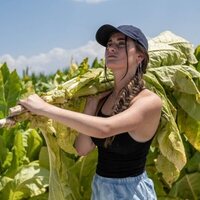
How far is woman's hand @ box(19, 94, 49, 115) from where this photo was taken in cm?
269

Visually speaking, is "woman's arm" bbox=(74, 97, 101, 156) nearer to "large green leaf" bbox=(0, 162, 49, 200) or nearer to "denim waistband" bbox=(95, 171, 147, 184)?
"denim waistband" bbox=(95, 171, 147, 184)

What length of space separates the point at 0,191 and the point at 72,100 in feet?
3.47

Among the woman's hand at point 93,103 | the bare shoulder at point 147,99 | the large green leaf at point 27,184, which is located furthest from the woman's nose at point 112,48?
the large green leaf at point 27,184

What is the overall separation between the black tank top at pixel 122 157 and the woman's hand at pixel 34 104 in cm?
39

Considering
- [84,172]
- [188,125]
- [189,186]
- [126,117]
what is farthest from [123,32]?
[189,186]

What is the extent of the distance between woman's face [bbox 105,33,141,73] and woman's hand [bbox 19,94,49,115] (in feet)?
1.27

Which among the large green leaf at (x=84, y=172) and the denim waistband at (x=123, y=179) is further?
the large green leaf at (x=84, y=172)

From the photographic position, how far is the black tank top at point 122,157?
2.84 m

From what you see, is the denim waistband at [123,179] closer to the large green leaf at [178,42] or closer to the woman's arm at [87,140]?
the woman's arm at [87,140]

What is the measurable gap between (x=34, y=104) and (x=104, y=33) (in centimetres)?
56

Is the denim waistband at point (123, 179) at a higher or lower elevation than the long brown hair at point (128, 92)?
lower

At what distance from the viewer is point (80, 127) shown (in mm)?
2645

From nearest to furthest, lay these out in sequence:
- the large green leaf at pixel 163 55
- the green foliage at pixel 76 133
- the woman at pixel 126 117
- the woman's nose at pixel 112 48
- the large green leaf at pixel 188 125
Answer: the woman at pixel 126 117 → the woman's nose at pixel 112 48 → the green foliage at pixel 76 133 → the large green leaf at pixel 163 55 → the large green leaf at pixel 188 125

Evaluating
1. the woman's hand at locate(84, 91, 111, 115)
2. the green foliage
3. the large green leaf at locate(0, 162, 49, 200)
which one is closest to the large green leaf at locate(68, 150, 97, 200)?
the green foliage
